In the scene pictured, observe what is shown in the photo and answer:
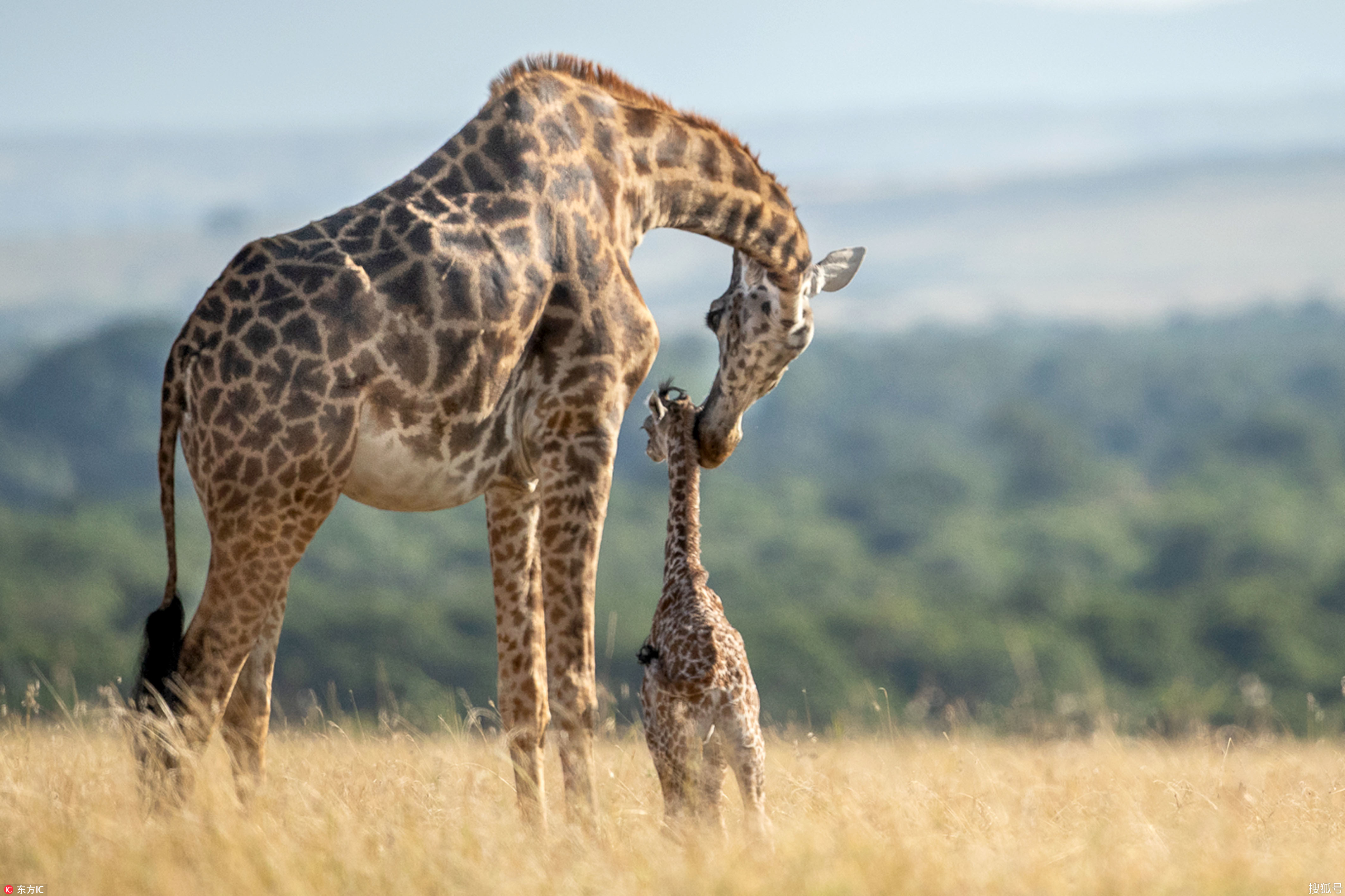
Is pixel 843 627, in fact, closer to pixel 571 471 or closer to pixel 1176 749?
pixel 1176 749

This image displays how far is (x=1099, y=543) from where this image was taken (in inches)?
3841

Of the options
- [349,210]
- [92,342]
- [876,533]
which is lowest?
[876,533]

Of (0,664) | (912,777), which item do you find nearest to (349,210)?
(912,777)

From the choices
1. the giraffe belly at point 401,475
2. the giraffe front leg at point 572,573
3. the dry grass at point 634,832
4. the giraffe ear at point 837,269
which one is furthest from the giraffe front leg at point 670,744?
the giraffe ear at point 837,269

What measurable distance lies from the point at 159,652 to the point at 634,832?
7.40 feet

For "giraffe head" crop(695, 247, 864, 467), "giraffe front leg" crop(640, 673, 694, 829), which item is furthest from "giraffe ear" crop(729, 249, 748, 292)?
"giraffe front leg" crop(640, 673, 694, 829)

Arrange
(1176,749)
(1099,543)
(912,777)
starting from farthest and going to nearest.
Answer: (1099,543), (1176,749), (912,777)

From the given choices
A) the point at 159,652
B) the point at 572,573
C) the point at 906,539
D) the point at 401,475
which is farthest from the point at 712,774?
Result: the point at 906,539

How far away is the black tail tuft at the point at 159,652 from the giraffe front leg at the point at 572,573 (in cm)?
170

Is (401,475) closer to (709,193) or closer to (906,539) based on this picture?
(709,193)

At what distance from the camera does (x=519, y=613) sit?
7500 millimetres

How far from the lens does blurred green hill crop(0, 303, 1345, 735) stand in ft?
193

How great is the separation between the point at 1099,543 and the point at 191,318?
318 feet

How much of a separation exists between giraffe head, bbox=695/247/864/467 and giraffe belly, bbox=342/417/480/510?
1667mm
